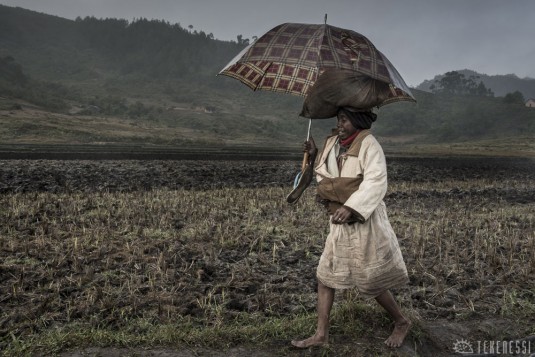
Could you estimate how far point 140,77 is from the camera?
122 m

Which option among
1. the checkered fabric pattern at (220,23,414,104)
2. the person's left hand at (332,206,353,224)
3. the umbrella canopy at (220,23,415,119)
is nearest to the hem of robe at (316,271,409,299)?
the person's left hand at (332,206,353,224)

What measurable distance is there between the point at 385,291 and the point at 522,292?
8.55 feet

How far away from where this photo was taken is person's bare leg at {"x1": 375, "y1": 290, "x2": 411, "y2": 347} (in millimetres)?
3775

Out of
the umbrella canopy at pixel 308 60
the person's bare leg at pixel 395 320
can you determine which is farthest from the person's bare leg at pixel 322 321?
the umbrella canopy at pixel 308 60

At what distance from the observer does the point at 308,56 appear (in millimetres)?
4168

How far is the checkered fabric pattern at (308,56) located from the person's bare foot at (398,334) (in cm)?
209

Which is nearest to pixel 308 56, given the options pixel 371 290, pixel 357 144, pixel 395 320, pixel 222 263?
pixel 357 144

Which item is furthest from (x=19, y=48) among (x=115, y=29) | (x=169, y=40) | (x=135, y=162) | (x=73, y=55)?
(x=135, y=162)

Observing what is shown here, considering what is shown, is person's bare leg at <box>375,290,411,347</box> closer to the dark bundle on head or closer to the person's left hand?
the person's left hand

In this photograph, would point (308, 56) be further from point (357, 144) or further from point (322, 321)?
point (322, 321)

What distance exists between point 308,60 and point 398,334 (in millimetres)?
2466

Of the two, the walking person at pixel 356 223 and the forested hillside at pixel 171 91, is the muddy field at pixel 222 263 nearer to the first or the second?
the walking person at pixel 356 223

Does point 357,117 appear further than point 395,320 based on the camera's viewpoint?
No

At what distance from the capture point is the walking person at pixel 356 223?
3486 mm
